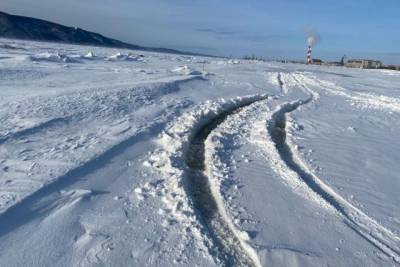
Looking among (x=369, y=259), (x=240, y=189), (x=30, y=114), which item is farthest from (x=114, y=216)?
(x=30, y=114)

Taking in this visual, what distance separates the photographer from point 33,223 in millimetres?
4453

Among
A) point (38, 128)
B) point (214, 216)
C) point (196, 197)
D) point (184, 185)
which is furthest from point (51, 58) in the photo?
point (214, 216)

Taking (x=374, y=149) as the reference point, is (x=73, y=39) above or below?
below

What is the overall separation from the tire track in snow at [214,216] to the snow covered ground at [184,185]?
0.02 m

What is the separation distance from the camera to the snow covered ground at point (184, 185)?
4230 mm

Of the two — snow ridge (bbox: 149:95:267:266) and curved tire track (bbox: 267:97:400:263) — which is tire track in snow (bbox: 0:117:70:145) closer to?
snow ridge (bbox: 149:95:267:266)

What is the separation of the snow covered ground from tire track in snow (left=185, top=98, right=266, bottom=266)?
18mm

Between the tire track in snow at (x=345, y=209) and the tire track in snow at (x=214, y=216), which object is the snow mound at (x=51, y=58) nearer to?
the tire track in snow at (x=345, y=209)

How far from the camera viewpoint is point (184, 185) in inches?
223

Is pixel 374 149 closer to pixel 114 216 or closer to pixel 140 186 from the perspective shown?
pixel 140 186

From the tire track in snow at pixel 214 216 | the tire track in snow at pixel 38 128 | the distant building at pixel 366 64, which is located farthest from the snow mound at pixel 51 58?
the distant building at pixel 366 64

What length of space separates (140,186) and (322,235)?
2131mm

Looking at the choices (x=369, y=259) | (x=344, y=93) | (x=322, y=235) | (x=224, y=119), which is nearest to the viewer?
(x=369, y=259)

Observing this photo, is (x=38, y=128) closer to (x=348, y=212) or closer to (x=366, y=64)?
(x=348, y=212)
